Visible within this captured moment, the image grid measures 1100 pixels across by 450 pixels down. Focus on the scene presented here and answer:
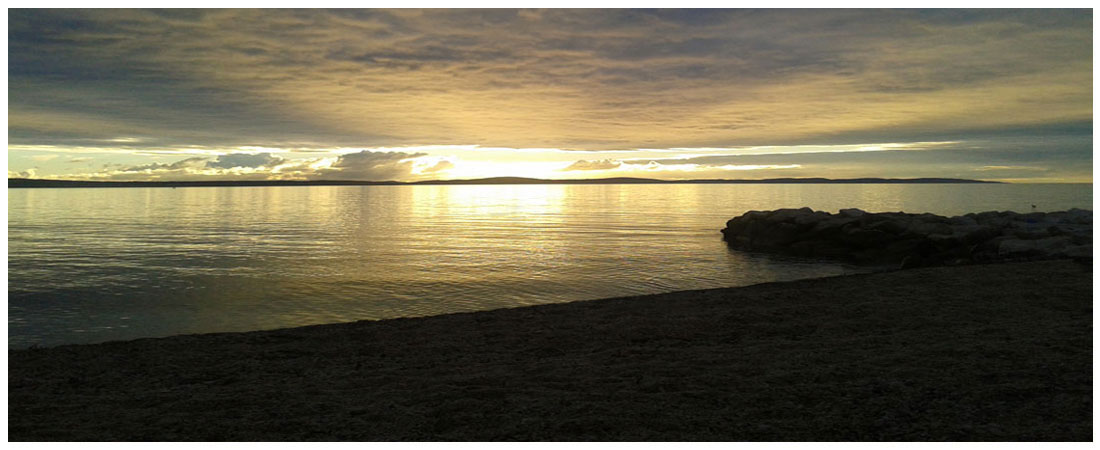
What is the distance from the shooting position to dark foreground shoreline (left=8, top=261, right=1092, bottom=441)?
6.00 meters

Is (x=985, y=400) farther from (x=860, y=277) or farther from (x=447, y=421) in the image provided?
(x=860, y=277)

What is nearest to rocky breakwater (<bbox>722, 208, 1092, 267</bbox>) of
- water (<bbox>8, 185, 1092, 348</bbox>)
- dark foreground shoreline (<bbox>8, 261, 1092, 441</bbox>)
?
water (<bbox>8, 185, 1092, 348</bbox>)

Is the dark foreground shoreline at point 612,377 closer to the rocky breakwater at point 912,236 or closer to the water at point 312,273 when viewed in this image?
the water at point 312,273

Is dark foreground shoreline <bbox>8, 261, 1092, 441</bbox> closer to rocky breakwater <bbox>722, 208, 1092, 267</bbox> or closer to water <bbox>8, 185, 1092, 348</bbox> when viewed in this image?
water <bbox>8, 185, 1092, 348</bbox>

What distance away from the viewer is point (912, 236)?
31.5 meters

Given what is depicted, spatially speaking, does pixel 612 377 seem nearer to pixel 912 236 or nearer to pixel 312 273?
pixel 312 273

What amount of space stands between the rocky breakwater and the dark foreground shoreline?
39.0ft

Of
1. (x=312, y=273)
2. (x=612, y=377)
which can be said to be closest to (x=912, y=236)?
(x=312, y=273)

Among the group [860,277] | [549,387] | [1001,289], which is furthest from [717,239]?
[549,387]

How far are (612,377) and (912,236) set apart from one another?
29.3 m

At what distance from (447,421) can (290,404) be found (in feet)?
6.44

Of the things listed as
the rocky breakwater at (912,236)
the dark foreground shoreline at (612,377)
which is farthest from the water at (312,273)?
the dark foreground shoreline at (612,377)

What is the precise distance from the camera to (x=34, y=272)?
24047 millimetres

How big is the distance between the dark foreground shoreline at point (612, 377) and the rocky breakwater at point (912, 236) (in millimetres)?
11896
